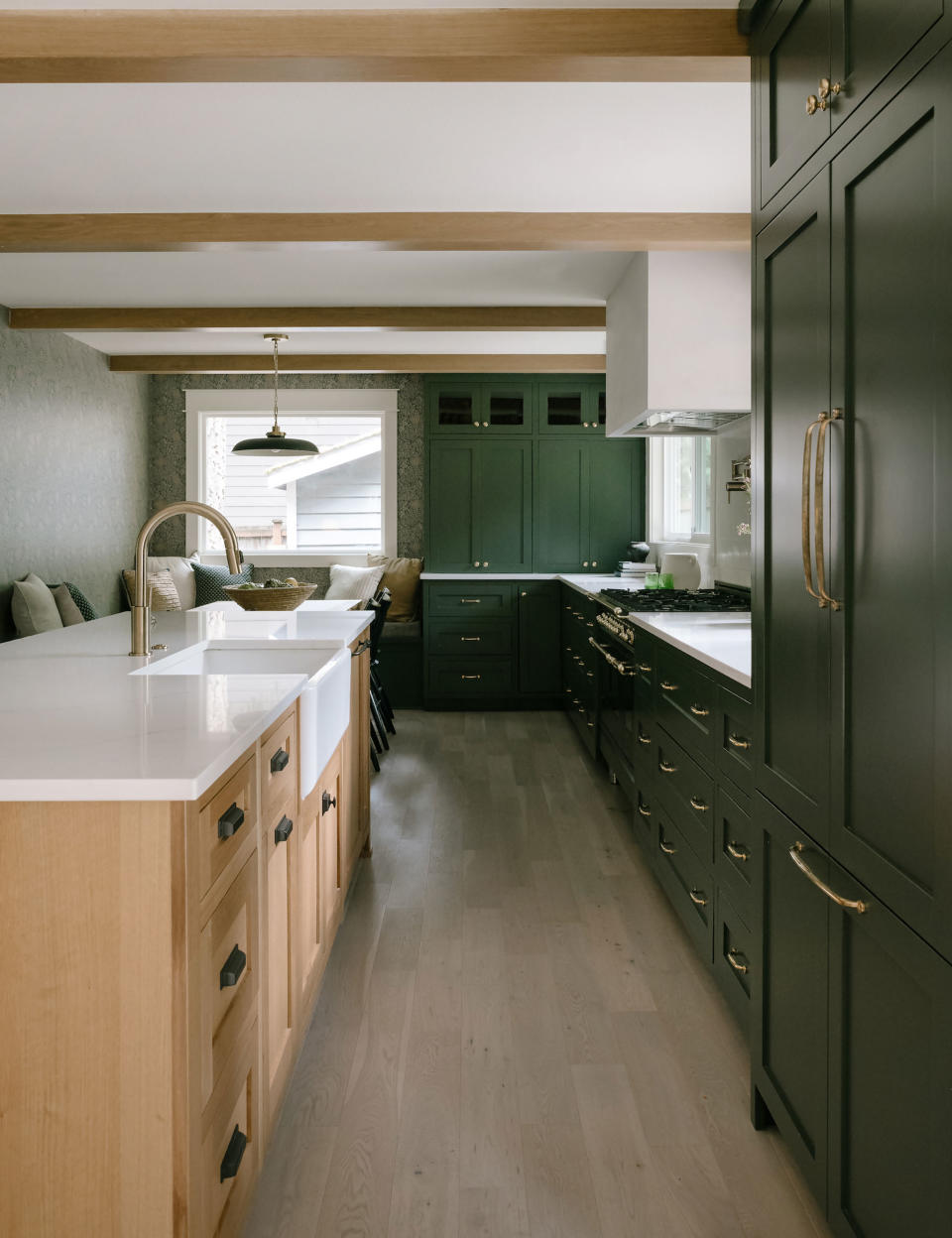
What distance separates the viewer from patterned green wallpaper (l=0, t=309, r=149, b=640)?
5434 millimetres

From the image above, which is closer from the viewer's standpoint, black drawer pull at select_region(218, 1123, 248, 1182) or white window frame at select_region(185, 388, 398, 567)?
black drawer pull at select_region(218, 1123, 248, 1182)

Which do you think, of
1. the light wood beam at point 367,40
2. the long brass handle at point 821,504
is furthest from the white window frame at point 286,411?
the long brass handle at point 821,504

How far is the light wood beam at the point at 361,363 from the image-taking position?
6574 millimetres

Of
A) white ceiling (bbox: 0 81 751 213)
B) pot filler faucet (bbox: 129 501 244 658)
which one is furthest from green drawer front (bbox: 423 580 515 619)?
pot filler faucet (bbox: 129 501 244 658)

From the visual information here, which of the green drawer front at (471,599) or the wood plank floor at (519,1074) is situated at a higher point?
the green drawer front at (471,599)

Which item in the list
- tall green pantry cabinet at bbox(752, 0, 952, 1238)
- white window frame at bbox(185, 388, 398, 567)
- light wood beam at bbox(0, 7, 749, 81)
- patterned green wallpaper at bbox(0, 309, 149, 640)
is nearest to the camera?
tall green pantry cabinet at bbox(752, 0, 952, 1238)

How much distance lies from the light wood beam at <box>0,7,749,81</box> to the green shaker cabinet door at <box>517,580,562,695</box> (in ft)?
15.1

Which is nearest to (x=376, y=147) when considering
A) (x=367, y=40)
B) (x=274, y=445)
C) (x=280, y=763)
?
(x=367, y=40)

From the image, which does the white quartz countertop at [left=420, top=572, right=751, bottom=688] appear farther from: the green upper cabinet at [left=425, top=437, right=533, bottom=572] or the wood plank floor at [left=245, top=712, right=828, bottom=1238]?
the green upper cabinet at [left=425, top=437, right=533, bottom=572]

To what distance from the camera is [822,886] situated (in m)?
1.54

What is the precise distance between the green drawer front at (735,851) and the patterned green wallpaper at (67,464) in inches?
177

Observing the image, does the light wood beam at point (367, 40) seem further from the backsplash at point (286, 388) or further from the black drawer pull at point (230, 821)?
the backsplash at point (286, 388)

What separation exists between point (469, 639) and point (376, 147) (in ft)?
13.3

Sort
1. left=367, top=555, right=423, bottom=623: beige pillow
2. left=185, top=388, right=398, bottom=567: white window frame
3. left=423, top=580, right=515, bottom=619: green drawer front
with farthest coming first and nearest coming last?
left=185, top=388, right=398, bottom=567: white window frame → left=367, top=555, right=423, bottom=623: beige pillow → left=423, top=580, right=515, bottom=619: green drawer front
